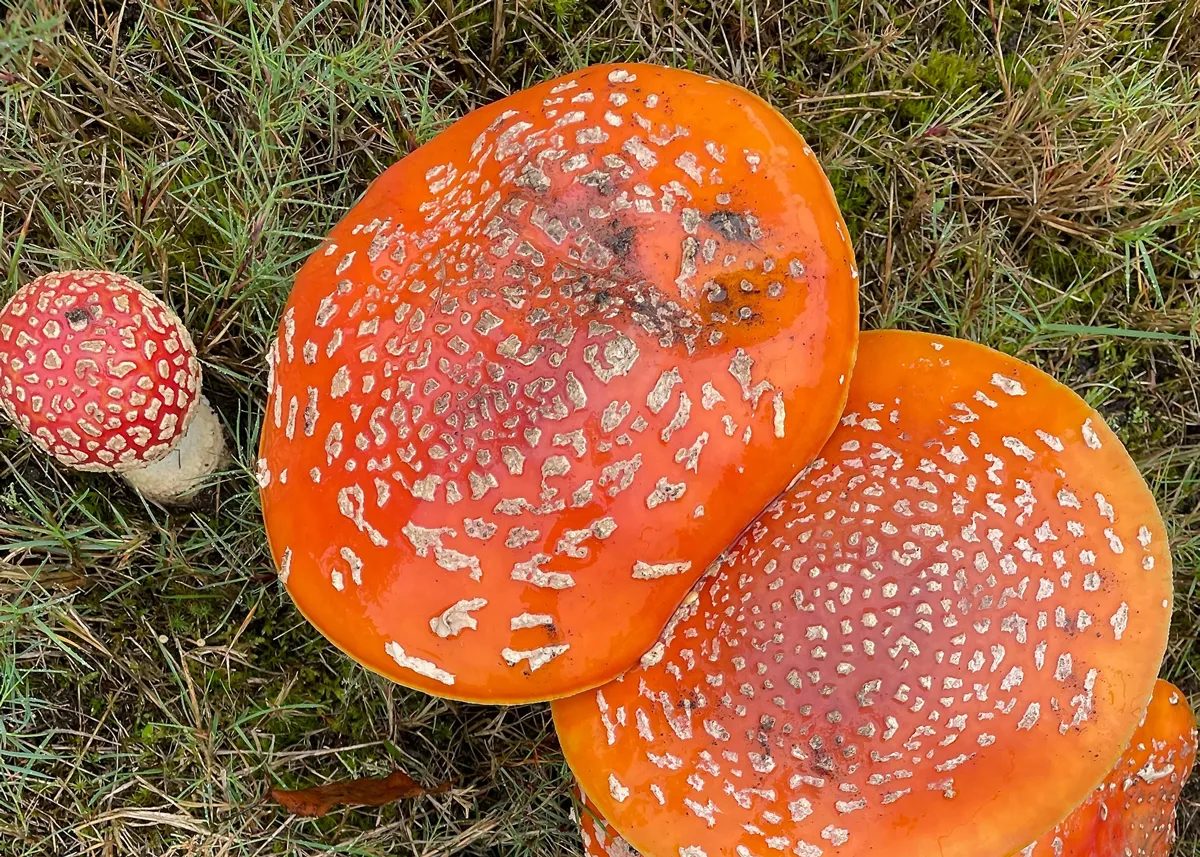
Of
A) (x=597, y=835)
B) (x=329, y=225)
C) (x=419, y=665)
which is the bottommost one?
(x=597, y=835)

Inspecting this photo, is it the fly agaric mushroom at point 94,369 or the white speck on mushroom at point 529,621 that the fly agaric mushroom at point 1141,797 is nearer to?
the white speck on mushroom at point 529,621

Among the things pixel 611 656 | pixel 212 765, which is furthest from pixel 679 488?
pixel 212 765

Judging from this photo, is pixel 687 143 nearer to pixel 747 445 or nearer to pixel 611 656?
pixel 747 445

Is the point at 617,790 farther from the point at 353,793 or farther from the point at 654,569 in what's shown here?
the point at 353,793

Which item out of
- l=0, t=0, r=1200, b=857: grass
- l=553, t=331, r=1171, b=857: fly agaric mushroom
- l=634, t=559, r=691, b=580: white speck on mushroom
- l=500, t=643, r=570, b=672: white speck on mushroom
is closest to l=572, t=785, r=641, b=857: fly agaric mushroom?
l=0, t=0, r=1200, b=857: grass

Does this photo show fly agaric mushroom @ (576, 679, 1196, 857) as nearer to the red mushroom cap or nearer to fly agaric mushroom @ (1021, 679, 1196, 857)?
fly agaric mushroom @ (1021, 679, 1196, 857)

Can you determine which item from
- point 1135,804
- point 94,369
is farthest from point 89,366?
point 1135,804
